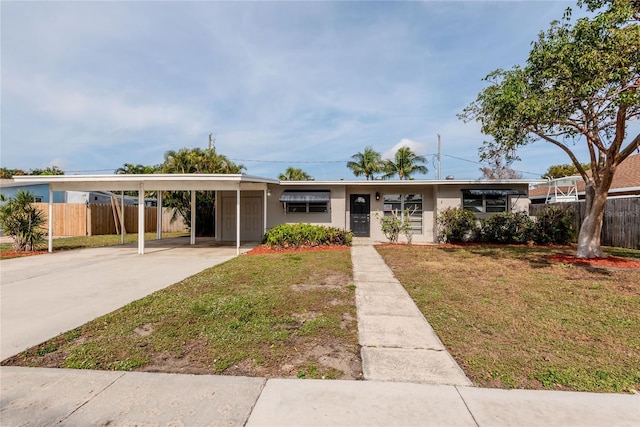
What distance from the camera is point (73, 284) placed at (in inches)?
243

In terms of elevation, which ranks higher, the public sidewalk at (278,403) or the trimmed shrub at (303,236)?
the trimmed shrub at (303,236)

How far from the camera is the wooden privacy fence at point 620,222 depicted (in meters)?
10.9

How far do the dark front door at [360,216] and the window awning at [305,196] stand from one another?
1.44m

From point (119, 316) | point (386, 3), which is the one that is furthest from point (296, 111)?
point (119, 316)

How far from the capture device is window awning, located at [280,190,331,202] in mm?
13453

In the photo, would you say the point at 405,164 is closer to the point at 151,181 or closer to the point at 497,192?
the point at 497,192

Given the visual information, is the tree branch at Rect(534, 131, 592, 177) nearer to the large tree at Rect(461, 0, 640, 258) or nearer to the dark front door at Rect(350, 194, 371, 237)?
the large tree at Rect(461, 0, 640, 258)

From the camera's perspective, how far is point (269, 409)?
7.40ft

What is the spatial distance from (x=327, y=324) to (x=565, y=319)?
323cm

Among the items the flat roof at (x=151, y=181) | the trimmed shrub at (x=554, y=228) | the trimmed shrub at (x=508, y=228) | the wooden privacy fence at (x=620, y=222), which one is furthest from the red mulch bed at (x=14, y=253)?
the wooden privacy fence at (x=620, y=222)

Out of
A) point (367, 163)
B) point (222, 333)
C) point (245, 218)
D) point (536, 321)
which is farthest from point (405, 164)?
point (222, 333)

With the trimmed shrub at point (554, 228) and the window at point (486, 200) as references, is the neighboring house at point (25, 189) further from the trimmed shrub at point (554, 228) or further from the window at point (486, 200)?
the trimmed shrub at point (554, 228)

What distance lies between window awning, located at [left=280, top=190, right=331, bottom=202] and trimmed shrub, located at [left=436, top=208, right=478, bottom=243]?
4992mm

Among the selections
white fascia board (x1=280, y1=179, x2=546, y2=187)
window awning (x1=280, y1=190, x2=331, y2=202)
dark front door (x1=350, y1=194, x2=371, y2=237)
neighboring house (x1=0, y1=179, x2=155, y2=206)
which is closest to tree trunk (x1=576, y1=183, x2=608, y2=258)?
→ white fascia board (x1=280, y1=179, x2=546, y2=187)
